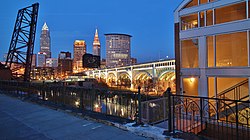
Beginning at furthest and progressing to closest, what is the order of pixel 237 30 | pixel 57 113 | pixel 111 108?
pixel 237 30
pixel 57 113
pixel 111 108

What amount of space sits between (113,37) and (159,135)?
607 feet

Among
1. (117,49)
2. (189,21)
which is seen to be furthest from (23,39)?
(117,49)

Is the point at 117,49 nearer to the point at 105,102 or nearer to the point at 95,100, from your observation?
the point at 95,100

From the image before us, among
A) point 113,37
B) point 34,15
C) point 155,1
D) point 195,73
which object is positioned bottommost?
point 195,73

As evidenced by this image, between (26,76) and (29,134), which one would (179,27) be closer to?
(29,134)

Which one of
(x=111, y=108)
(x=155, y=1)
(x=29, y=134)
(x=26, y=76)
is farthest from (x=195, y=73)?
(x=155, y=1)

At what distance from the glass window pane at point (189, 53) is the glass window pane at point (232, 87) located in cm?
189

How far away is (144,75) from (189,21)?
64413mm

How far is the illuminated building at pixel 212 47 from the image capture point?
1009cm

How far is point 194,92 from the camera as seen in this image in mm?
11781

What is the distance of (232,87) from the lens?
34.0ft

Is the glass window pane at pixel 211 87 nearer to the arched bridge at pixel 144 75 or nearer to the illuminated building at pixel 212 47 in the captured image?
the illuminated building at pixel 212 47

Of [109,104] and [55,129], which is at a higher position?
[109,104]

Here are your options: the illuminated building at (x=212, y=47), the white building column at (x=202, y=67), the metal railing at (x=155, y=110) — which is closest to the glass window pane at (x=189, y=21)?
the illuminated building at (x=212, y=47)
